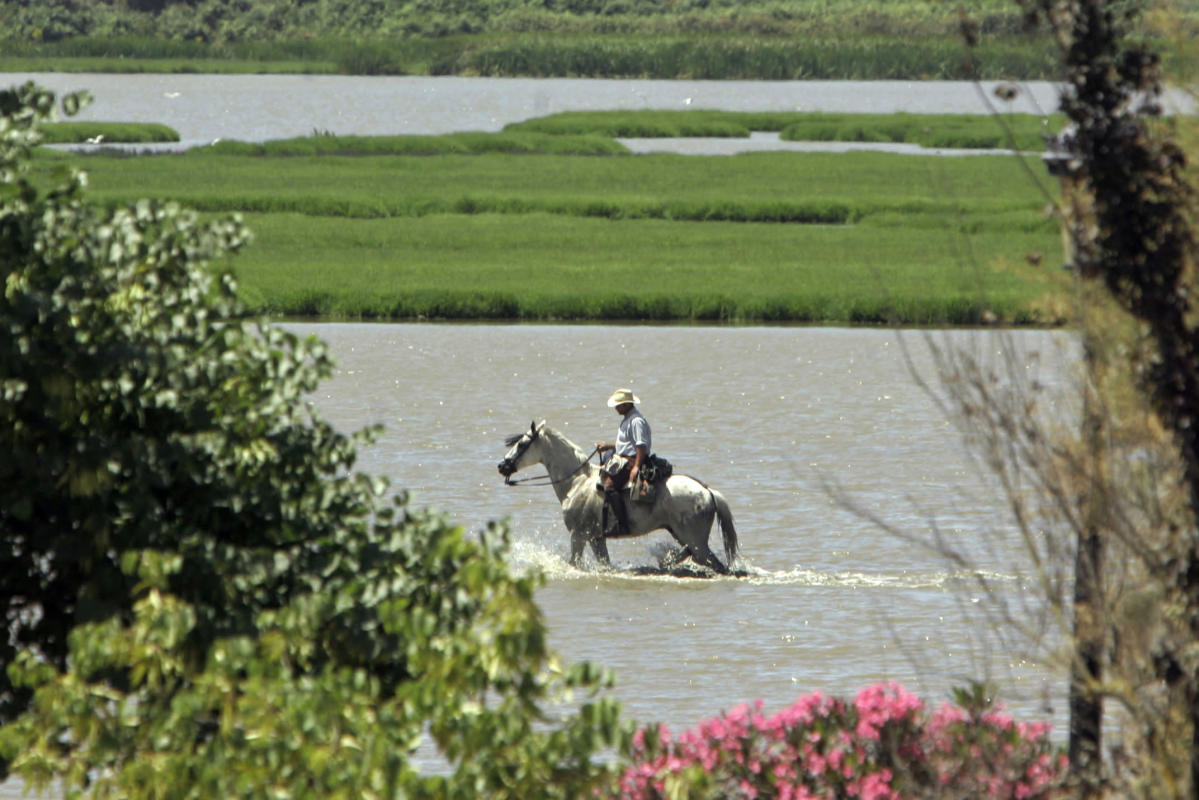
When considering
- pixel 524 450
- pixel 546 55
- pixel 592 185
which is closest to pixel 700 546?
pixel 524 450

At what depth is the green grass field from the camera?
3662 centimetres

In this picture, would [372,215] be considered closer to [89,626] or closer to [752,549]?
[752,549]

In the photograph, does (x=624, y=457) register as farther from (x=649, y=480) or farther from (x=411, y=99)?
(x=411, y=99)

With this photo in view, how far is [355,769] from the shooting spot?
496 cm

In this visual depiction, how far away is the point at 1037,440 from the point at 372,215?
44.4 m

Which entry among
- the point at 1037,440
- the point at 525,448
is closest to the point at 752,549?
the point at 525,448

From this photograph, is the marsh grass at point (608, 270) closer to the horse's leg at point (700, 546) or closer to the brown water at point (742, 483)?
the brown water at point (742, 483)

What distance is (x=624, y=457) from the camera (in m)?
15.5

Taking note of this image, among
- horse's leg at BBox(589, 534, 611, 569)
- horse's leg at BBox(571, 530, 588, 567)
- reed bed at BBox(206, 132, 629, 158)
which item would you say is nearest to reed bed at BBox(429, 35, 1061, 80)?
reed bed at BBox(206, 132, 629, 158)

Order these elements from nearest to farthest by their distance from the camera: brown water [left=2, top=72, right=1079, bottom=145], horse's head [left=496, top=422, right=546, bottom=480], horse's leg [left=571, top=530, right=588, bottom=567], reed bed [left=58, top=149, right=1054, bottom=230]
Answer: horse's head [left=496, top=422, right=546, bottom=480] → horse's leg [left=571, top=530, right=588, bottom=567] → reed bed [left=58, top=149, right=1054, bottom=230] → brown water [left=2, top=72, right=1079, bottom=145]

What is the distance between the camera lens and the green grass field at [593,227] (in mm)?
36625

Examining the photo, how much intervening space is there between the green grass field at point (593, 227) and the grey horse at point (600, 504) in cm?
1041

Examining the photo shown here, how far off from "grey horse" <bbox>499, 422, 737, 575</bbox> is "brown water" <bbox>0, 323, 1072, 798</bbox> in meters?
0.34

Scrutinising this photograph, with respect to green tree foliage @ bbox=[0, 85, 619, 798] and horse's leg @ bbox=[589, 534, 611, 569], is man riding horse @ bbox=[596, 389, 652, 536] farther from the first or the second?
green tree foliage @ bbox=[0, 85, 619, 798]
